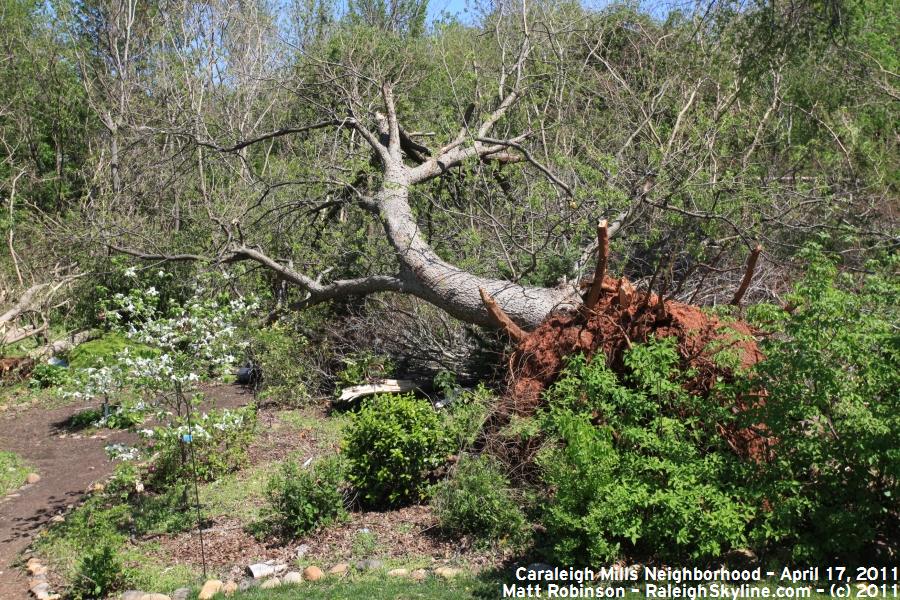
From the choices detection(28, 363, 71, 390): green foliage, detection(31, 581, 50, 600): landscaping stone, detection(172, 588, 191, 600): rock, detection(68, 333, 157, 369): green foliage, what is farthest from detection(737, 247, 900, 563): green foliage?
detection(28, 363, 71, 390): green foliage

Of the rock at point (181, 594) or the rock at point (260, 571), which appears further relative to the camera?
the rock at point (260, 571)

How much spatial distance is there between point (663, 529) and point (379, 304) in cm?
563

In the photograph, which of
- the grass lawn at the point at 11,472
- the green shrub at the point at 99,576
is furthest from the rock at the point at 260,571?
the grass lawn at the point at 11,472

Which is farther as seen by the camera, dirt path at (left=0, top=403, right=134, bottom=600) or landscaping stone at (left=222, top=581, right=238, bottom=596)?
dirt path at (left=0, top=403, right=134, bottom=600)

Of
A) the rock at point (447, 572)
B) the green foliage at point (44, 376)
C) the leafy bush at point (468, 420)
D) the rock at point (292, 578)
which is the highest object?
the green foliage at point (44, 376)

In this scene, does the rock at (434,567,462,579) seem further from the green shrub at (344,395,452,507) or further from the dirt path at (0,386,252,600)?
the dirt path at (0,386,252,600)

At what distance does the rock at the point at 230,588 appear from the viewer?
212 inches

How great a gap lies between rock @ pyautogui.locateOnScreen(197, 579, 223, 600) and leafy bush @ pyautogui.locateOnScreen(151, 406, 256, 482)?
160 cm

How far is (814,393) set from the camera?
15.7 ft

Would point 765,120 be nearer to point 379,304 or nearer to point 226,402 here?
point 379,304

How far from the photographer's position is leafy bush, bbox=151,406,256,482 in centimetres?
712

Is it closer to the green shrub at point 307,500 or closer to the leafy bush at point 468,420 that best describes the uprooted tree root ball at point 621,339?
the leafy bush at point 468,420

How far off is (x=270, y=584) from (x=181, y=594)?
0.59 meters

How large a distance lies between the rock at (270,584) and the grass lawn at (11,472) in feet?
12.4
